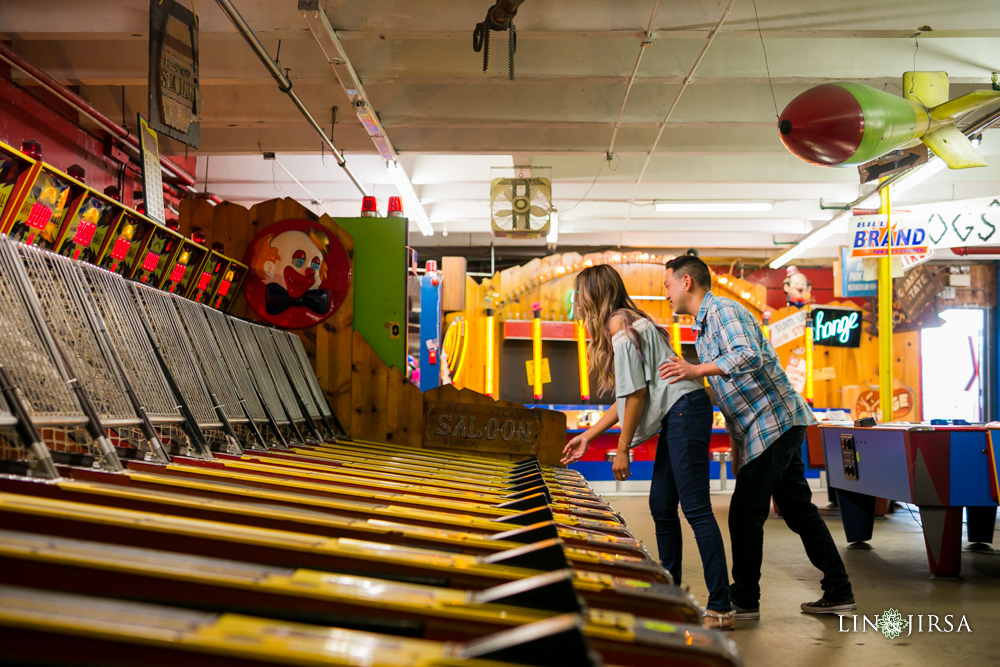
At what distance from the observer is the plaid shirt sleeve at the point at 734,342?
11.1 ft

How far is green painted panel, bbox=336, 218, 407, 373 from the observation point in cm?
517

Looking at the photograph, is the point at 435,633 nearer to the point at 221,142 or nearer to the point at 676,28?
the point at 676,28

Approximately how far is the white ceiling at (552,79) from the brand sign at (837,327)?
2894 mm

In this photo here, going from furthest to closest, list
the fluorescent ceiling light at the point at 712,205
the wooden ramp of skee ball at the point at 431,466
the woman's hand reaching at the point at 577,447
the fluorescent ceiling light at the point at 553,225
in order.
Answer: the fluorescent ceiling light at the point at 712,205 < the fluorescent ceiling light at the point at 553,225 < the woman's hand reaching at the point at 577,447 < the wooden ramp of skee ball at the point at 431,466

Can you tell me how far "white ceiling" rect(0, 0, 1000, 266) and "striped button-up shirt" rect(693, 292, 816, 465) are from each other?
2.80m

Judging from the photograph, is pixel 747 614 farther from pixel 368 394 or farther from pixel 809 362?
pixel 809 362

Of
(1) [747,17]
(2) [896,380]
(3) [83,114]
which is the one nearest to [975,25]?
(1) [747,17]

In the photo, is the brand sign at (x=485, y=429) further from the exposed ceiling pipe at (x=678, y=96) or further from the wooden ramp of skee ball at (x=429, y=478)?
the exposed ceiling pipe at (x=678, y=96)

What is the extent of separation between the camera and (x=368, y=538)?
1.72 meters

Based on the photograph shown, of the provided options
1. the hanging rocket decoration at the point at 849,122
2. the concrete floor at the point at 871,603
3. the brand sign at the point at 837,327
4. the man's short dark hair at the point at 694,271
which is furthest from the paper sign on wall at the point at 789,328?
the man's short dark hair at the point at 694,271

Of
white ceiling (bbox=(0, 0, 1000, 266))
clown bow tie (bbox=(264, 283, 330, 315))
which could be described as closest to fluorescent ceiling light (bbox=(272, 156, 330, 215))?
white ceiling (bbox=(0, 0, 1000, 266))

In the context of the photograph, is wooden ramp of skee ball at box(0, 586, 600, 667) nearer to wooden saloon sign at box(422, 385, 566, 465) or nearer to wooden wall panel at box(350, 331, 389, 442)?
wooden saloon sign at box(422, 385, 566, 465)

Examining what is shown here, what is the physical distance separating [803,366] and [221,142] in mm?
8947

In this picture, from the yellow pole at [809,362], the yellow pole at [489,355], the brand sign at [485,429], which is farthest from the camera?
the yellow pole at [809,362]
